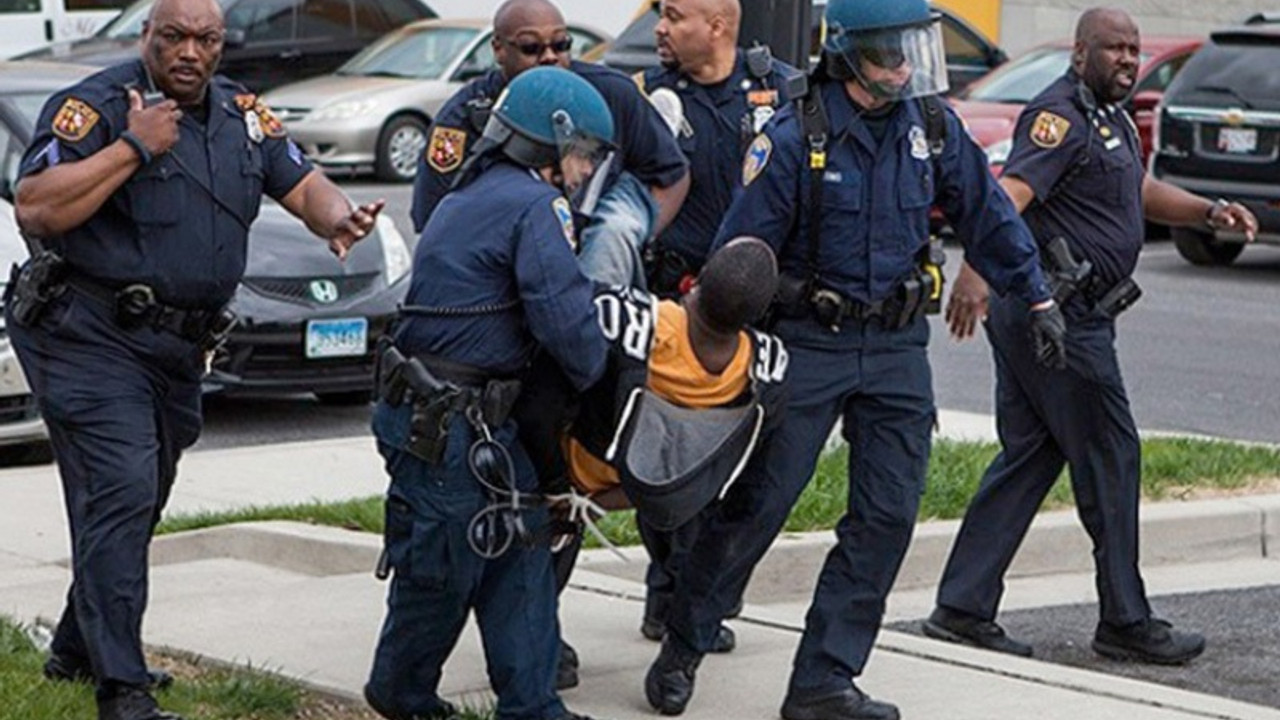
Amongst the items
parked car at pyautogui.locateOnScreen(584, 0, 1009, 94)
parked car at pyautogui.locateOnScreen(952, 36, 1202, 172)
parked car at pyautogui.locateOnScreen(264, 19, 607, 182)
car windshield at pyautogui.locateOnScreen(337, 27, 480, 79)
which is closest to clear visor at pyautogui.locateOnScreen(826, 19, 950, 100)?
parked car at pyautogui.locateOnScreen(952, 36, 1202, 172)

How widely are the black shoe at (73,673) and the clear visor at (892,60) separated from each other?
86.7 inches

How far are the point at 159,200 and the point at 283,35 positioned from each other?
19.5m

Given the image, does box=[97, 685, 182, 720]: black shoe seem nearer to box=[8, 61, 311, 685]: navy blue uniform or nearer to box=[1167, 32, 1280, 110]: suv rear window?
box=[8, 61, 311, 685]: navy blue uniform

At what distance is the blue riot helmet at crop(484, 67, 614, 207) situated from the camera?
19.5 feet

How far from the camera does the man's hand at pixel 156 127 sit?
6121 millimetres

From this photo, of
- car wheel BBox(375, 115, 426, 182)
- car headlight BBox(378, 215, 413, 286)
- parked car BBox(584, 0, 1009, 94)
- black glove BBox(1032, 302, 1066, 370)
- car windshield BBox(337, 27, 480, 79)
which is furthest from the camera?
car windshield BBox(337, 27, 480, 79)

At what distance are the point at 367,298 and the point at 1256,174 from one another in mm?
7940

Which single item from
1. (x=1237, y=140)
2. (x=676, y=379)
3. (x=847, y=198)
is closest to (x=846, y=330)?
(x=847, y=198)

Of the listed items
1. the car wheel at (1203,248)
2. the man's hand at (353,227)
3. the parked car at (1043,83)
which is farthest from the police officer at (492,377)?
the parked car at (1043,83)

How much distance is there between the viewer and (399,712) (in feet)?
20.3

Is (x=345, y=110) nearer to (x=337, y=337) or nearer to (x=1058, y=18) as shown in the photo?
(x=1058, y=18)

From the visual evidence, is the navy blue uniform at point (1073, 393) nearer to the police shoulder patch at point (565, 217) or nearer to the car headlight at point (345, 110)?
the police shoulder patch at point (565, 217)

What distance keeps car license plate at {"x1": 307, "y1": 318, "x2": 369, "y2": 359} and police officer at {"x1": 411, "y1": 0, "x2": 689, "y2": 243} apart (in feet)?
13.8

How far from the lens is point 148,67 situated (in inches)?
251
